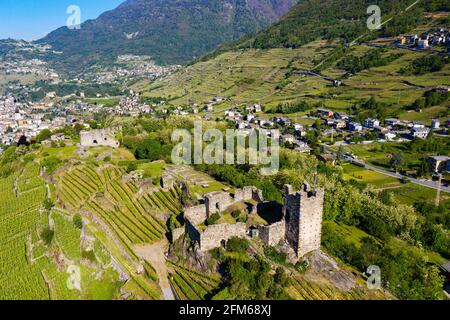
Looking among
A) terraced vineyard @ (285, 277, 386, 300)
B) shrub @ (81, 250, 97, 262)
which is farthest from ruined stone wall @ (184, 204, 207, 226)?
terraced vineyard @ (285, 277, 386, 300)

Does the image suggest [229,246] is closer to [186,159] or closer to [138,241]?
[138,241]

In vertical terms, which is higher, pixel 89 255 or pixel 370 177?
pixel 89 255

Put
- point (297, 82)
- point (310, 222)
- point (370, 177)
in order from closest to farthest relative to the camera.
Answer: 1. point (310, 222)
2. point (370, 177)
3. point (297, 82)

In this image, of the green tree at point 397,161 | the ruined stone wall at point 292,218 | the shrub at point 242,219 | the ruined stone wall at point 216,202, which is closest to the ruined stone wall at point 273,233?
the ruined stone wall at point 292,218

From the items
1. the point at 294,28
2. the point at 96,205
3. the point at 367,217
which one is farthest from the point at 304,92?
the point at 96,205

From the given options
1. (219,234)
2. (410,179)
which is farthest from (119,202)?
(410,179)

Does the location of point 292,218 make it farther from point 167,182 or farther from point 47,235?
point 47,235
